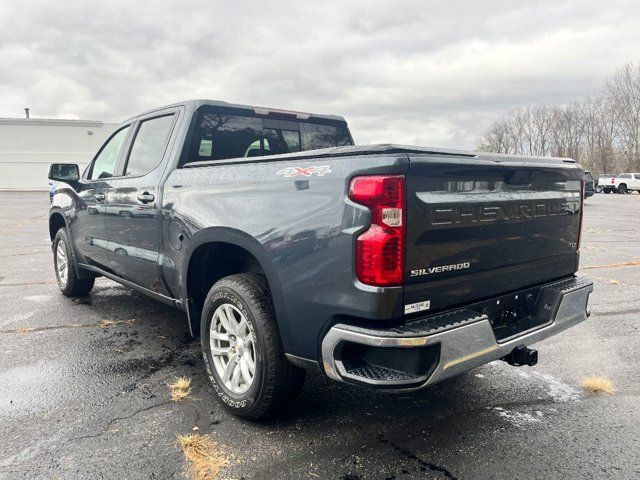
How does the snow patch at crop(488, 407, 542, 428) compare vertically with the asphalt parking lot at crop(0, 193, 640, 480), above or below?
below

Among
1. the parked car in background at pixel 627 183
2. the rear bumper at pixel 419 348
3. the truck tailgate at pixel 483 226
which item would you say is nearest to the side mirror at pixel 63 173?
the rear bumper at pixel 419 348

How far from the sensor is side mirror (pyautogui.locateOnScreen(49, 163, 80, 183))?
519 centimetres

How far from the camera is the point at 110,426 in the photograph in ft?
9.60

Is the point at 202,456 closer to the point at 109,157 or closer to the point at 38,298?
the point at 109,157

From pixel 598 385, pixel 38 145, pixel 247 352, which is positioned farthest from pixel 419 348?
pixel 38 145

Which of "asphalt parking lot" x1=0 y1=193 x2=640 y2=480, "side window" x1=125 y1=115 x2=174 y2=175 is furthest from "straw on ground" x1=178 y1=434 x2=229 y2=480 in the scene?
"side window" x1=125 y1=115 x2=174 y2=175

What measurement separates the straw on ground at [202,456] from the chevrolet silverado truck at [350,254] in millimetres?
277

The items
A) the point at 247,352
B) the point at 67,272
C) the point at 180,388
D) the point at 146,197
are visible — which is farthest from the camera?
the point at 67,272

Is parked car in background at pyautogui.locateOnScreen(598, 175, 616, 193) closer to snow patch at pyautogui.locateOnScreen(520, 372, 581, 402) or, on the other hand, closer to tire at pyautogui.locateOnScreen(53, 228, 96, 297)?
snow patch at pyautogui.locateOnScreen(520, 372, 581, 402)

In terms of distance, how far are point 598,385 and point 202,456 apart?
2709 millimetres

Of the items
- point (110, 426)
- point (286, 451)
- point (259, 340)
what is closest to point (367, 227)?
point (259, 340)

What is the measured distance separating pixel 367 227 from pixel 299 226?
1.35 ft

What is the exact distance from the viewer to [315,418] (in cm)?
302

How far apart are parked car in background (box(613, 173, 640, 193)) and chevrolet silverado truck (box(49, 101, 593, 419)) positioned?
4249 cm
